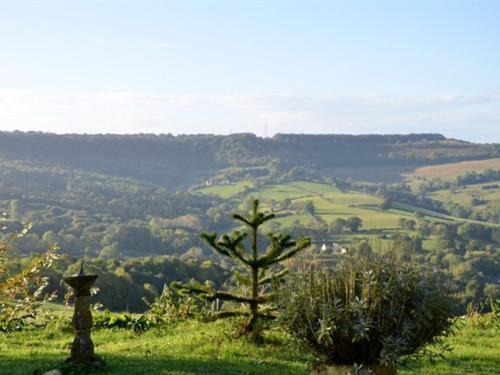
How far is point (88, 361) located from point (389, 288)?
610cm

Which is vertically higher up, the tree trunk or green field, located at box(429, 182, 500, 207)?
the tree trunk

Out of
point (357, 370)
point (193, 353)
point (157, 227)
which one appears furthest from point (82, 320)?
point (157, 227)

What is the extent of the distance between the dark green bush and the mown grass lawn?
1.85 metres

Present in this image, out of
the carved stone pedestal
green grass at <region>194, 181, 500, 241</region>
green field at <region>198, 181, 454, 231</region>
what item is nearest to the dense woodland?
green grass at <region>194, 181, 500, 241</region>

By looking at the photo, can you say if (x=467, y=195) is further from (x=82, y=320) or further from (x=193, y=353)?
(x=82, y=320)

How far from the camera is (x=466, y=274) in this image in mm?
63812

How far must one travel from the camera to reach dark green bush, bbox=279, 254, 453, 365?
9.12 meters

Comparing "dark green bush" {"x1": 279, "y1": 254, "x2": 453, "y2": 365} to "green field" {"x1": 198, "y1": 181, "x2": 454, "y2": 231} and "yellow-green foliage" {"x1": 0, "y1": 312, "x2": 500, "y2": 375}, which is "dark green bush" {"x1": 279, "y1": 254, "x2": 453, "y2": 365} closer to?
"yellow-green foliage" {"x1": 0, "y1": 312, "x2": 500, "y2": 375}

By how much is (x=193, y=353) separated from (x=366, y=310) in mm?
6115

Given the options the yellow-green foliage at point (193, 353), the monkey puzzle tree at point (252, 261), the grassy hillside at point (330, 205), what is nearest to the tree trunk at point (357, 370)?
the yellow-green foliage at point (193, 353)

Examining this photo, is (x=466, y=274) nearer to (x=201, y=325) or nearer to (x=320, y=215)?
(x=201, y=325)

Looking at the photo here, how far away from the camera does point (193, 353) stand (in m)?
14.3

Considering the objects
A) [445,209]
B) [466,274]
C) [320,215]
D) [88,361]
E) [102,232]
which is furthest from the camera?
[445,209]

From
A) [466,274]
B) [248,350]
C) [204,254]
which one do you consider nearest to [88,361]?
[248,350]
